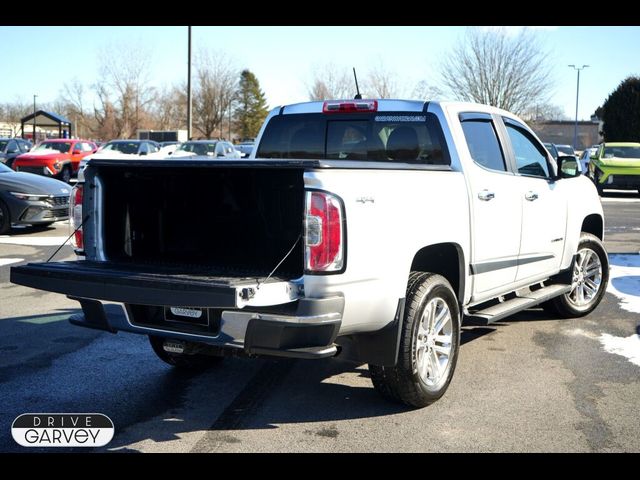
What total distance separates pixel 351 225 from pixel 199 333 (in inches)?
39.8

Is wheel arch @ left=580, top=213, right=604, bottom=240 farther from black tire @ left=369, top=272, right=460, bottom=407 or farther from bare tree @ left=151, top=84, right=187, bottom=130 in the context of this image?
bare tree @ left=151, top=84, right=187, bottom=130

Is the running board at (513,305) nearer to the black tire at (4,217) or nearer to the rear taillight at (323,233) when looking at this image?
the rear taillight at (323,233)

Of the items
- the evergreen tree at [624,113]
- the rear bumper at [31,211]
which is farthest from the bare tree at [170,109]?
the rear bumper at [31,211]

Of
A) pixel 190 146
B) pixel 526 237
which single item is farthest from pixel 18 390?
pixel 190 146

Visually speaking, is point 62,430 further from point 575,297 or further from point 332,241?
point 575,297

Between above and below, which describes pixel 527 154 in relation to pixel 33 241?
above

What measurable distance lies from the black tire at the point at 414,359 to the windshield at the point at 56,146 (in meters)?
24.4

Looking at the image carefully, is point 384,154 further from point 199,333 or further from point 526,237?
point 199,333

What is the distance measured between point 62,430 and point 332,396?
1682 millimetres

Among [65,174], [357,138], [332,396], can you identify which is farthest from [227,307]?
[65,174]

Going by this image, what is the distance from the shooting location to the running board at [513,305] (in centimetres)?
517

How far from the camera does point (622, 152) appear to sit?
23.9 meters

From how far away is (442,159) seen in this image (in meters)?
5.19

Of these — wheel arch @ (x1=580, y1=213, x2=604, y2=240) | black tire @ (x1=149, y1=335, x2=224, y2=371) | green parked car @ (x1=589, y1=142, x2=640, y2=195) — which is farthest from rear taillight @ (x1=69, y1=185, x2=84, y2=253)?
green parked car @ (x1=589, y1=142, x2=640, y2=195)
